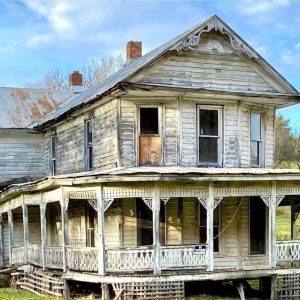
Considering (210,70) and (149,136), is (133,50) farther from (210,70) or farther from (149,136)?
(149,136)

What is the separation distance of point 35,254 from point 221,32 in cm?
1038

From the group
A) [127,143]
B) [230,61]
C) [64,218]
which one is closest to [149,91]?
[127,143]

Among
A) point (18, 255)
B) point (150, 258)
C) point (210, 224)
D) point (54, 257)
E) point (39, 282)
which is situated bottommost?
point (39, 282)

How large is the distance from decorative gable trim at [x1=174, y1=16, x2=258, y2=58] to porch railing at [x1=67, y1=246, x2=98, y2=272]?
742 cm

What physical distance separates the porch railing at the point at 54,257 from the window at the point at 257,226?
21.6ft

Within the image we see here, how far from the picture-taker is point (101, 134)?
70.7 ft

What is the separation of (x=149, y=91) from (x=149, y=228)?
4596 millimetres

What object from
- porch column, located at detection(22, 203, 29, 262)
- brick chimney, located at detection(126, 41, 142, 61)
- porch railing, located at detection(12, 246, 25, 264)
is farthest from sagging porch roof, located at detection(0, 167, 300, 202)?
brick chimney, located at detection(126, 41, 142, 61)

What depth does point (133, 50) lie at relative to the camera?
26.4m

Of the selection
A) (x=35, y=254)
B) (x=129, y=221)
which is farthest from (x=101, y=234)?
(x=35, y=254)

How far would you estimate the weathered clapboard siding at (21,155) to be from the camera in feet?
95.2

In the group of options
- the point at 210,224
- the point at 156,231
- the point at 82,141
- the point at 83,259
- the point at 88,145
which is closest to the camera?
Result: the point at 156,231

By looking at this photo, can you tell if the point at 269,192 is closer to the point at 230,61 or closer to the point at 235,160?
the point at 235,160

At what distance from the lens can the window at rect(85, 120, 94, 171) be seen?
74.6 feet
